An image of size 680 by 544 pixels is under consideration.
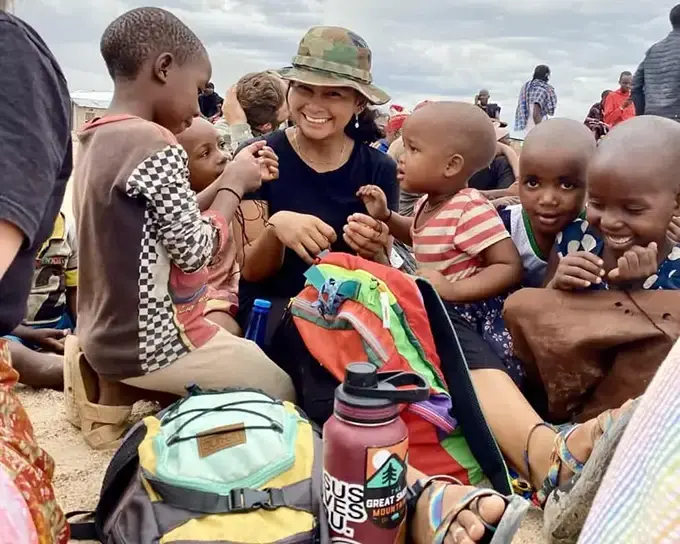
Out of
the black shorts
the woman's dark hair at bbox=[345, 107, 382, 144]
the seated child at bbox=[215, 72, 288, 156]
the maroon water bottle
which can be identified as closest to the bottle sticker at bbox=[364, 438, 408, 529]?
the maroon water bottle

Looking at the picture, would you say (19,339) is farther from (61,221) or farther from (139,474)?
(139,474)

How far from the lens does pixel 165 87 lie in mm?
2156

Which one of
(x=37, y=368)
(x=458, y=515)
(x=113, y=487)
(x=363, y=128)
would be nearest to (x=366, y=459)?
(x=458, y=515)

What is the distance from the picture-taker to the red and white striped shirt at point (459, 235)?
2.33m

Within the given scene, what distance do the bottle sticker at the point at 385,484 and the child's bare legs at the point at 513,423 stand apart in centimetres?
66

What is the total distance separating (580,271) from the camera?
196cm

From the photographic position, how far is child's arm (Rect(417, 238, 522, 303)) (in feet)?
7.48

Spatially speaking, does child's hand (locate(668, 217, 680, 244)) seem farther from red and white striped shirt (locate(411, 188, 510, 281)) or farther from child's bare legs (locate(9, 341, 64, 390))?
child's bare legs (locate(9, 341, 64, 390))

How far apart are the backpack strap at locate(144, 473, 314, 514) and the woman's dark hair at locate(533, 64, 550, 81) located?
8.89 metres

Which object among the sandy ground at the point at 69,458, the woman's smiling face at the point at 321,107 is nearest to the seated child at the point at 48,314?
the sandy ground at the point at 69,458

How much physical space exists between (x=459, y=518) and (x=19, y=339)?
2361 mm

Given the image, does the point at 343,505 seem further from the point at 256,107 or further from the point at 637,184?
the point at 256,107

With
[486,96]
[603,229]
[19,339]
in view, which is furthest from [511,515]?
[486,96]

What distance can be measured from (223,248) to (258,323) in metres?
0.53
